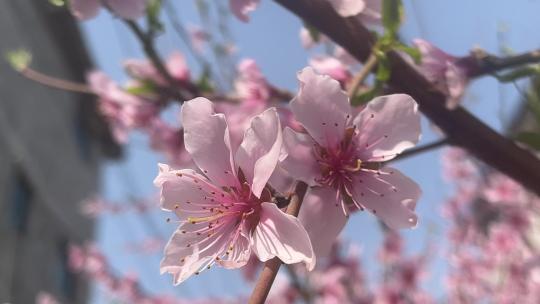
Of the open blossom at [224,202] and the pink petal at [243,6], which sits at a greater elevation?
the pink petal at [243,6]

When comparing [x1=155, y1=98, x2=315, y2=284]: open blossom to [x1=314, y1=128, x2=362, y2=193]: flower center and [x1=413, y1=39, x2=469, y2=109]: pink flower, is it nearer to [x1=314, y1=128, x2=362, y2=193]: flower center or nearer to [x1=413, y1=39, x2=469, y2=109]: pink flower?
[x1=314, y1=128, x2=362, y2=193]: flower center

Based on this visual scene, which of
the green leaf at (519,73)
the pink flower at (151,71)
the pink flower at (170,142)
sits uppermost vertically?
the green leaf at (519,73)

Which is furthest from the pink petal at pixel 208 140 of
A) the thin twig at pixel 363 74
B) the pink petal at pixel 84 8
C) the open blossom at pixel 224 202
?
the pink petal at pixel 84 8

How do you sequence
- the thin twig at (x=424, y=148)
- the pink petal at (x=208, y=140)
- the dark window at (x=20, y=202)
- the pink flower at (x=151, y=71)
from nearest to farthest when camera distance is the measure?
1. the pink petal at (x=208, y=140)
2. the thin twig at (x=424, y=148)
3. the pink flower at (x=151, y=71)
4. the dark window at (x=20, y=202)

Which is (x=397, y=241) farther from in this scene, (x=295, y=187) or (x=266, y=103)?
(x=295, y=187)

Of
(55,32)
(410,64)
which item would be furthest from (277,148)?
(55,32)

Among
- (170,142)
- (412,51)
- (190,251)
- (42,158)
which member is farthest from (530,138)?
(42,158)

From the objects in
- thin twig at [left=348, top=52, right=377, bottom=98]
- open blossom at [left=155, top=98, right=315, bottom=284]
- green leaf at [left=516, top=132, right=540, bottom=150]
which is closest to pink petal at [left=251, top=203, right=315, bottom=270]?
open blossom at [left=155, top=98, right=315, bottom=284]

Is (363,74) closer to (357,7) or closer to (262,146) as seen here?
(357,7)

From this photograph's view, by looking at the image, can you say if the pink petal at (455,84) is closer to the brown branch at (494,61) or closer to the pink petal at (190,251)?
the brown branch at (494,61)
